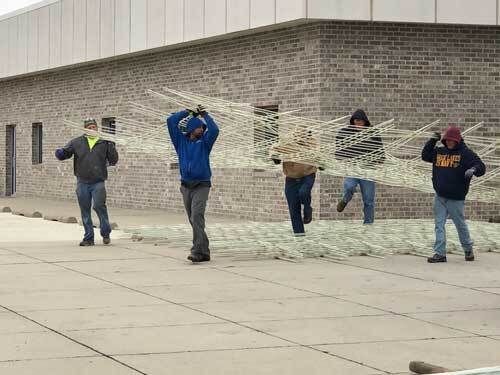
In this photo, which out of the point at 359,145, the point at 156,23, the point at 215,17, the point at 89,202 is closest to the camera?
the point at 359,145

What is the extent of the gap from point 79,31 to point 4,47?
6.25 metres

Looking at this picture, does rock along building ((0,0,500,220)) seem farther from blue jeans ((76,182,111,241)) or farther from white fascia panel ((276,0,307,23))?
blue jeans ((76,182,111,241))

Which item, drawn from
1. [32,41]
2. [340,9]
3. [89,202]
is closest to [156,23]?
[340,9]

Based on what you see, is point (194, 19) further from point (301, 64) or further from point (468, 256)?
point (468, 256)

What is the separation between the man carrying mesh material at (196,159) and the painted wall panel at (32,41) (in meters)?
18.4

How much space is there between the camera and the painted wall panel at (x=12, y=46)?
3278 centimetres

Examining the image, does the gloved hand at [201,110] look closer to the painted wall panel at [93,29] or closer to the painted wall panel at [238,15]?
the painted wall panel at [238,15]

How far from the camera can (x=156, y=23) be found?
24.0 m

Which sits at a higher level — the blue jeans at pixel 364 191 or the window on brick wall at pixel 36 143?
the window on brick wall at pixel 36 143

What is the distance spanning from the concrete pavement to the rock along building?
5.93 m

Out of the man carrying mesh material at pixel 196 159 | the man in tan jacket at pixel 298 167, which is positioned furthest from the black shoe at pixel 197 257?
the man in tan jacket at pixel 298 167

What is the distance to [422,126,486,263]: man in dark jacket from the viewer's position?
13.4 metres

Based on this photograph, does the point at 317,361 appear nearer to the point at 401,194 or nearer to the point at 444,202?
the point at 444,202

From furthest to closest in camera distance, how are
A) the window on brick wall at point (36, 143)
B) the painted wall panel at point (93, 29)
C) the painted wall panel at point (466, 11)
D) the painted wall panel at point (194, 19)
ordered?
the window on brick wall at point (36, 143)
the painted wall panel at point (93, 29)
the painted wall panel at point (194, 19)
the painted wall panel at point (466, 11)
